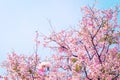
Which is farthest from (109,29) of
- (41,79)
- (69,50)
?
(41,79)

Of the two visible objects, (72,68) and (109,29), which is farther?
(109,29)

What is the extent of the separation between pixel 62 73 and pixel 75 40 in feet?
8.62

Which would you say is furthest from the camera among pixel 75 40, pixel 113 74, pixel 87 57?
pixel 75 40

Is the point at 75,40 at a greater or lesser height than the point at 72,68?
greater

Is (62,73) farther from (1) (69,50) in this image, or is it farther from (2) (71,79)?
(1) (69,50)

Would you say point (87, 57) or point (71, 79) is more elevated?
point (87, 57)

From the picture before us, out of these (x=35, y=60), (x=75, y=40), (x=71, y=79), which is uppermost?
(x=75, y=40)

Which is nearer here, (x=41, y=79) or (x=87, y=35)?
(x=41, y=79)

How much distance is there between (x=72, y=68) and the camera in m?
14.9

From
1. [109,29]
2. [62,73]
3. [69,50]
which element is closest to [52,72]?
[62,73]

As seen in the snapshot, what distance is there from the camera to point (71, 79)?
574 inches

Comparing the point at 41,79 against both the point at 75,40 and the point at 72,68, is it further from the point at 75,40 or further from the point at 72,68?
the point at 75,40

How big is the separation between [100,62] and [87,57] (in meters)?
0.82

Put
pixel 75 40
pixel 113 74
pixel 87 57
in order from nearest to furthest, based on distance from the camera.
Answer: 1. pixel 113 74
2. pixel 87 57
3. pixel 75 40
